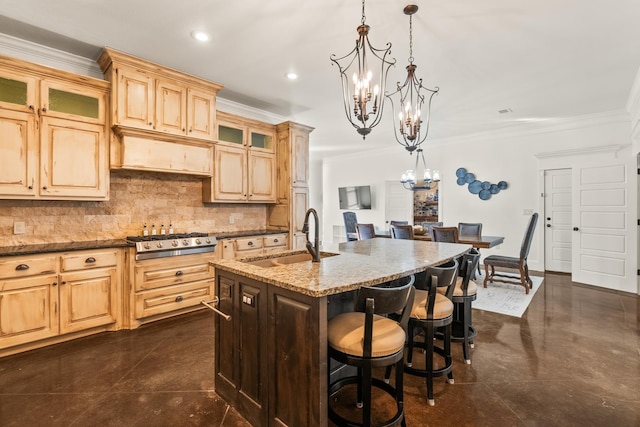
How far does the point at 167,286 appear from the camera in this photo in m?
3.47

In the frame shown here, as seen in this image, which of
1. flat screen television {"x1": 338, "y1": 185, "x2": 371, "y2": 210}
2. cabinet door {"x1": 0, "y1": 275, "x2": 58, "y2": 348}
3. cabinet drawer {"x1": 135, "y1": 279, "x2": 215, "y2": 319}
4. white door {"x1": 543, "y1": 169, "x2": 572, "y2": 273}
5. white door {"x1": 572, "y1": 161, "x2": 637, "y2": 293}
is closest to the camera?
cabinet door {"x1": 0, "y1": 275, "x2": 58, "y2": 348}

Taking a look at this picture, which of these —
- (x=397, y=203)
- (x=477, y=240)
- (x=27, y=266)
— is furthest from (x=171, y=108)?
(x=397, y=203)

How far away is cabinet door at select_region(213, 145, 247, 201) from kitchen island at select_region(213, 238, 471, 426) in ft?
7.54

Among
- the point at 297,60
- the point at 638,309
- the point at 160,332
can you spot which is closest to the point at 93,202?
the point at 160,332

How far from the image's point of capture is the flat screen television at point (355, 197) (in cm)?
840

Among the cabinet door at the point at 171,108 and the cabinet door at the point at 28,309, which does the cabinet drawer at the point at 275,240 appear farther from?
the cabinet door at the point at 28,309

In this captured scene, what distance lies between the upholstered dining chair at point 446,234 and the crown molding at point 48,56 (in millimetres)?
4727

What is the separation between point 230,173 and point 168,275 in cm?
160

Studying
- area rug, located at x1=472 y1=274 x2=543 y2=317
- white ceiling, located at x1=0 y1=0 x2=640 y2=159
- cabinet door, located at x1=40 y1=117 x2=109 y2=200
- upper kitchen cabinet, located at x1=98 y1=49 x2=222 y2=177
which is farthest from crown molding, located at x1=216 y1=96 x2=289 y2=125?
area rug, located at x1=472 y1=274 x2=543 y2=317

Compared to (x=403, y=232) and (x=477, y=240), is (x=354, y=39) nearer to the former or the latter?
(x=403, y=232)

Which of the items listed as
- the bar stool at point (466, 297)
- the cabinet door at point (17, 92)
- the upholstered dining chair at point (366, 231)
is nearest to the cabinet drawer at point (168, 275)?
the cabinet door at point (17, 92)

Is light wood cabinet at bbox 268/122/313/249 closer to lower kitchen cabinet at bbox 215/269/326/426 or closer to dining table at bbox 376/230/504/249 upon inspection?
dining table at bbox 376/230/504/249

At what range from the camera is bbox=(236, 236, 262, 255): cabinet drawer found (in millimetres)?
4160

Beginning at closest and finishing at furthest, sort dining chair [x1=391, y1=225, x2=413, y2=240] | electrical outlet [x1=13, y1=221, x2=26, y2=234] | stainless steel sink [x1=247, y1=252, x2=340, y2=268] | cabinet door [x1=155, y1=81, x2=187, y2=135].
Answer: stainless steel sink [x1=247, y1=252, x2=340, y2=268]
electrical outlet [x1=13, y1=221, x2=26, y2=234]
cabinet door [x1=155, y1=81, x2=187, y2=135]
dining chair [x1=391, y1=225, x2=413, y2=240]
